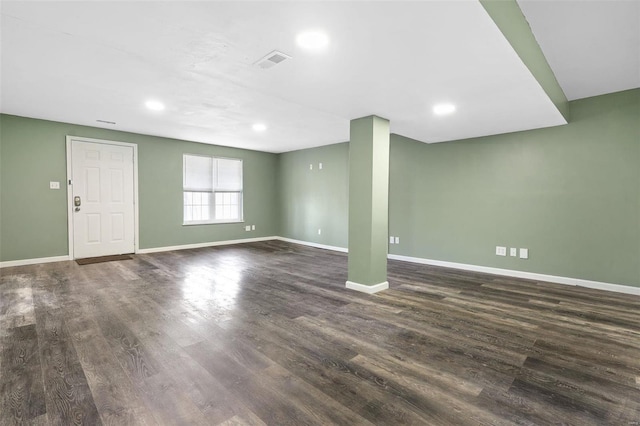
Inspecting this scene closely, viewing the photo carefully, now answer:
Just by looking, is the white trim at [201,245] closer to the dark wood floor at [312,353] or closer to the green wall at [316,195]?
the green wall at [316,195]

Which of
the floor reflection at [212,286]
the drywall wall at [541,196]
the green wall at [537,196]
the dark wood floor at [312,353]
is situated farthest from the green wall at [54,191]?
the drywall wall at [541,196]

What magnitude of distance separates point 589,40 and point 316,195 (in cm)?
545

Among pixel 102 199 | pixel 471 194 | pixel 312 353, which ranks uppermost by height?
pixel 471 194

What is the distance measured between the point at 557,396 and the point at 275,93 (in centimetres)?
323

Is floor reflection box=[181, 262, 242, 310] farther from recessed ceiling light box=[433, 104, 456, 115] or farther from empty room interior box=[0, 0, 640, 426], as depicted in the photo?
recessed ceiling light box=[433, 104, 456, 115]

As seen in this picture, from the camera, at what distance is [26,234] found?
4906 millimetres

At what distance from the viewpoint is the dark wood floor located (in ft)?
5.42

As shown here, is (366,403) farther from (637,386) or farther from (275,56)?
(275,56)

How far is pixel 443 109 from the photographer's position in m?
3.47

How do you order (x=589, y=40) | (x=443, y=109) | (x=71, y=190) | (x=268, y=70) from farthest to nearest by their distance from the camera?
(x=71, y=190) < (x=443, y=109) < (x=589, y=40) < (x=268, y=70)

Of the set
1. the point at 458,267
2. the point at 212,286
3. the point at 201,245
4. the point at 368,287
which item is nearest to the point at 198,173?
the point at 201,245

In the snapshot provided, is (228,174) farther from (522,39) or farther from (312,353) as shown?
(522,39)

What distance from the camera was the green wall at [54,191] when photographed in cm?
477

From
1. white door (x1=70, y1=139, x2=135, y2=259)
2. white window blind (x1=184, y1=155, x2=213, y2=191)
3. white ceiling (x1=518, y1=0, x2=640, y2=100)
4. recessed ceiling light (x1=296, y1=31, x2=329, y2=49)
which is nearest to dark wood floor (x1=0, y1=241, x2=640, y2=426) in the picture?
white door (x1=70, y1=139, x2=135, y2=259)
